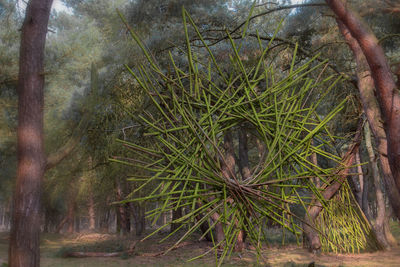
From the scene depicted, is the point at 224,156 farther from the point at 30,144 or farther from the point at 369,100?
the point at 30,144

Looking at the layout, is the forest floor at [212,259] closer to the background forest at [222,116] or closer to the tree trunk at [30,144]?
the background forest at [222,116]

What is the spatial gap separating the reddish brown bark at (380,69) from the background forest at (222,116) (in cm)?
3

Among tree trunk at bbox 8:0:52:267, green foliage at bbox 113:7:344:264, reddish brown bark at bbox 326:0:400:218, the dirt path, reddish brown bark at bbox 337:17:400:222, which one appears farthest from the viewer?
the dirt path

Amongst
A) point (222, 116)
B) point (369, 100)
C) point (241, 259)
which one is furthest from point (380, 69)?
point (241, 259)

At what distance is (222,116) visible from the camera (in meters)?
0.82

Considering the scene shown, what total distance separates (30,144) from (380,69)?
365cm

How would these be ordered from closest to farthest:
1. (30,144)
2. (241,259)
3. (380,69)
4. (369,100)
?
1. (380,69)
2. (369,100)
3. (30,144)
4. (241,259)

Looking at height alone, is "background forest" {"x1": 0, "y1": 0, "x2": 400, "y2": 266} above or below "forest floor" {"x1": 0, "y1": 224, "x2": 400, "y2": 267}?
above

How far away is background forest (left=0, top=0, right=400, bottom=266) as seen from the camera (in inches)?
30.0

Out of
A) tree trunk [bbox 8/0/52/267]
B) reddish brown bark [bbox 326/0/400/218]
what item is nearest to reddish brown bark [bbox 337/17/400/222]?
reddish brown bark [bbox 326/0/400/218]

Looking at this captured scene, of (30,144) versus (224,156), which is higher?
(30,144)

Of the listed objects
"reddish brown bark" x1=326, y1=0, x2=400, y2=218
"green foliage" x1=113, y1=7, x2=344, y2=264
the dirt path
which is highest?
"reddish brown bark" x1=326, y1=0, x2=400, y2=218

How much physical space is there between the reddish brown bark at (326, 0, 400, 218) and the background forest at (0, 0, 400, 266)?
3 centimetres

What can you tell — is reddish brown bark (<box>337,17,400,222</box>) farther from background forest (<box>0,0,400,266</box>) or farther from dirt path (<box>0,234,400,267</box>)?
dirt path (<box>0,234,400,267</box>)
